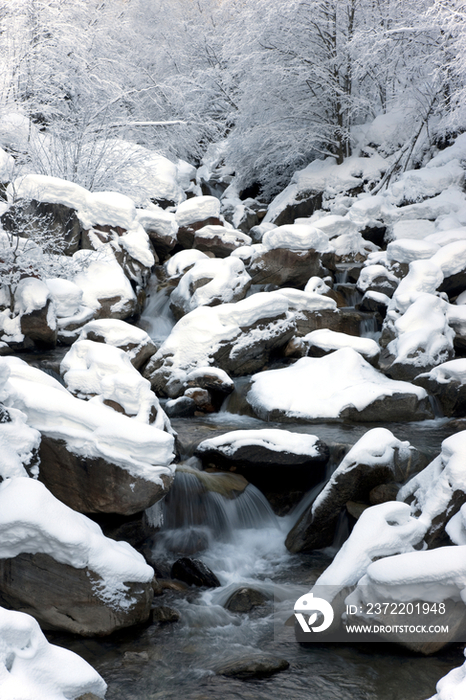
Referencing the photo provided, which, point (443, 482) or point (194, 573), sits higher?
point (443, 482)

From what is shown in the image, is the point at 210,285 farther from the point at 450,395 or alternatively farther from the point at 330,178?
the point at 330,178

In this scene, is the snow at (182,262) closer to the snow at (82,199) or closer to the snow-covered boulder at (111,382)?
the snow at (82,199)

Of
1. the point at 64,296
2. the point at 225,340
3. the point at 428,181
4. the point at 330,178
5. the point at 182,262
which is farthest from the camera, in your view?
the point at 330,178

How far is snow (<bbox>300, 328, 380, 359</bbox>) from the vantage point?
8.59 m

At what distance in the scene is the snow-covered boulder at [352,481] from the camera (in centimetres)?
500

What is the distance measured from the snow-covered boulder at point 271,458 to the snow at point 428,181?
33.6 feet

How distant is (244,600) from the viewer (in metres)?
4.37

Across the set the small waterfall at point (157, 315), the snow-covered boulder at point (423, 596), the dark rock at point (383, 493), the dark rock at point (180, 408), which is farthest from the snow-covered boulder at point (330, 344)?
the snow-covered boulder at point (423, 596)

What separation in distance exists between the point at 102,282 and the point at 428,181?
29.3 feet

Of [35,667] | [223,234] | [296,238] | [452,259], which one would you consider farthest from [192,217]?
[35,667]

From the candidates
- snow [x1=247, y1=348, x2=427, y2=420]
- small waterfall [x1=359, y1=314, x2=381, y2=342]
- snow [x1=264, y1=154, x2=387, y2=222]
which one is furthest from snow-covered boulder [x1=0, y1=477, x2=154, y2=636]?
snow [x1=264, y1=154, x2=387, y2=222]

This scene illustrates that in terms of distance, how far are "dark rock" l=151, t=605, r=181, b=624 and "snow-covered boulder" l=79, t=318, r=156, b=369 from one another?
188 inches

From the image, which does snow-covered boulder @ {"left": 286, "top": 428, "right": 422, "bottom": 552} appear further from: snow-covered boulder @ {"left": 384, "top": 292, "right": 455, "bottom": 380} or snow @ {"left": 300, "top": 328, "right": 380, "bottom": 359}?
snow @ {"left": 300, "top": 328, "right": 380, "bottom": 359}

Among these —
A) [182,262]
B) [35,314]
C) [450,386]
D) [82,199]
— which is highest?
[82,199]
